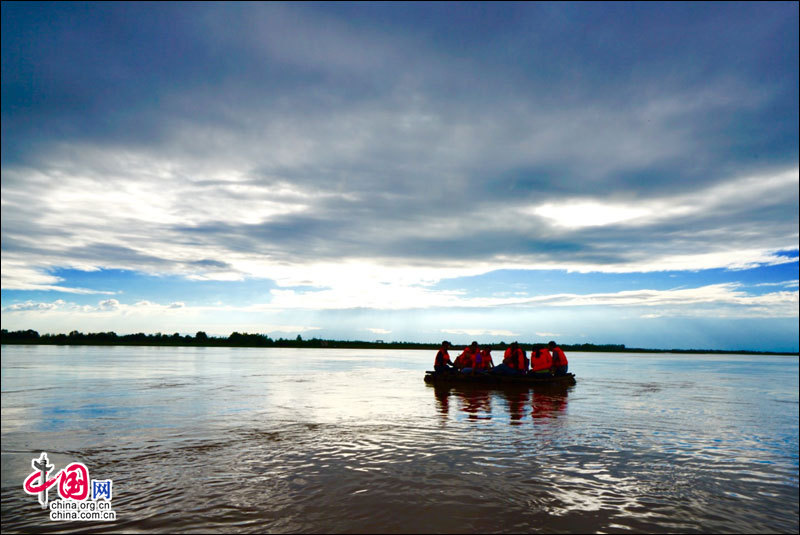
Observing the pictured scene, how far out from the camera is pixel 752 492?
10.2 m

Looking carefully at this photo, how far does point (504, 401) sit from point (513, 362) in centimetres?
774

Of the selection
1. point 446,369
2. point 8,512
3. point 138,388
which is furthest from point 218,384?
point 8,512

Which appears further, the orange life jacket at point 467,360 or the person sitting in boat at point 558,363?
the orange life jacket at point 467,360

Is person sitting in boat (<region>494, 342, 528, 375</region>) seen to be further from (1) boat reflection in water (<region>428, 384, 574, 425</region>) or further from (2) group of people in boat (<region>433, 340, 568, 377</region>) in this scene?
(1) boat reflection in water (<region>428, 384, 574, 425</region>)

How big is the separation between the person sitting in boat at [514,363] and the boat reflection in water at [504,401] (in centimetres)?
108

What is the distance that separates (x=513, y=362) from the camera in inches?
1309

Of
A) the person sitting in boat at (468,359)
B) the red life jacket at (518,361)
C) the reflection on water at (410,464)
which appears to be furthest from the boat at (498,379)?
the reflection on water at (410,464)

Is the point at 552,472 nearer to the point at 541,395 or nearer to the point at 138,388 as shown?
the point at 541,395

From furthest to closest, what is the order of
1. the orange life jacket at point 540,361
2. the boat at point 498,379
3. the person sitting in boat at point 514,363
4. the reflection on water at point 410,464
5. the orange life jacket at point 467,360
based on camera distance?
the orange life jacket at point 467,360 < the person sitting in boat at point 514,363 < the orange life jacket at point 540,361 < the boat at point 498,379 < the reflection on water at point 410,464

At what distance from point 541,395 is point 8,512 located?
26283 millimetres

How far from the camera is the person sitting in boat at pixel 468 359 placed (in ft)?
112

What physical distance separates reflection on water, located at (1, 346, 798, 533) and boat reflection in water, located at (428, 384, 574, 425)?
1.04 feet

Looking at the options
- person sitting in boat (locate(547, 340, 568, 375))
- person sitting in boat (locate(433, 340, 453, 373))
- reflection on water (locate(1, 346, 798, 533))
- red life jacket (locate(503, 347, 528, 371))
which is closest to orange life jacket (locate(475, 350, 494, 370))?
red life jacket (locate(503, 347, 528, 371))

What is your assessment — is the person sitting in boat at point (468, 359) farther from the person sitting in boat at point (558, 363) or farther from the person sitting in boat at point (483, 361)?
the person sitting in boat at point (558, 363)
